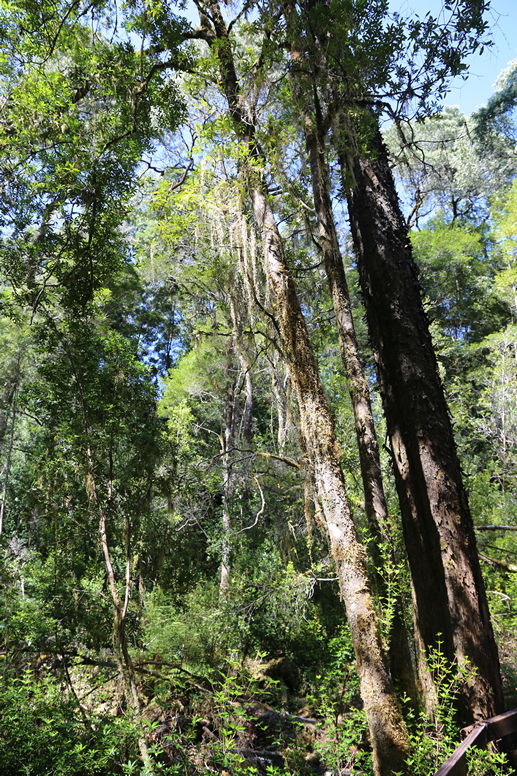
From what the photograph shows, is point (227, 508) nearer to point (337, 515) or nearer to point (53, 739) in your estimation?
point (53, 739)

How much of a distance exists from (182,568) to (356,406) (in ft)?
19.6

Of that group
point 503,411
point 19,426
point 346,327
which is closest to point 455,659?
point 346,327

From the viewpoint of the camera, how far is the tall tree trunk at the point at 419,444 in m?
3.27

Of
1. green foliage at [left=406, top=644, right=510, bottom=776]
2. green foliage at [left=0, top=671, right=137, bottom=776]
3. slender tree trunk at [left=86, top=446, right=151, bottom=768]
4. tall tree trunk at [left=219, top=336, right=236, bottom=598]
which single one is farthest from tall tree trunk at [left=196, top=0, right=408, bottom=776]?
tall tree trunk at [left=219, top=336, right=236, bottom=598]

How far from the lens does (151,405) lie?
23.0 feet

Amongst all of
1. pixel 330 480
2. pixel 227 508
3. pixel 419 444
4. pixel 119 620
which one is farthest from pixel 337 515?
pixel 227 508

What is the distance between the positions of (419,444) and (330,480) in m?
0.78

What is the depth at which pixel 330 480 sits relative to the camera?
11.5 ft

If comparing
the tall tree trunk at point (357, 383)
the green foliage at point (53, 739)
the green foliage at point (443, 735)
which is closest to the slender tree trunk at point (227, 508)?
the tall tree trunk at point (357, 383)

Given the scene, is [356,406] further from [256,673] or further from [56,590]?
[256,673]

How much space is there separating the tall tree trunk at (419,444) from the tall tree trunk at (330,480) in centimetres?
56

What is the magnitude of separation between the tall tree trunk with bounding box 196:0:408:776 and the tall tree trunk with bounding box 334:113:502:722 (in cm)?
56

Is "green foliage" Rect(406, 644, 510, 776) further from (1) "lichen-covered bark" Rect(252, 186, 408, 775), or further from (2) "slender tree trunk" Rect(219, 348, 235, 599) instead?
(2) "slender tree trunk" Rect(219, 348, 235, 599)

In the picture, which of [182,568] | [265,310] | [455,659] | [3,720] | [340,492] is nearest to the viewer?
[455,659]
